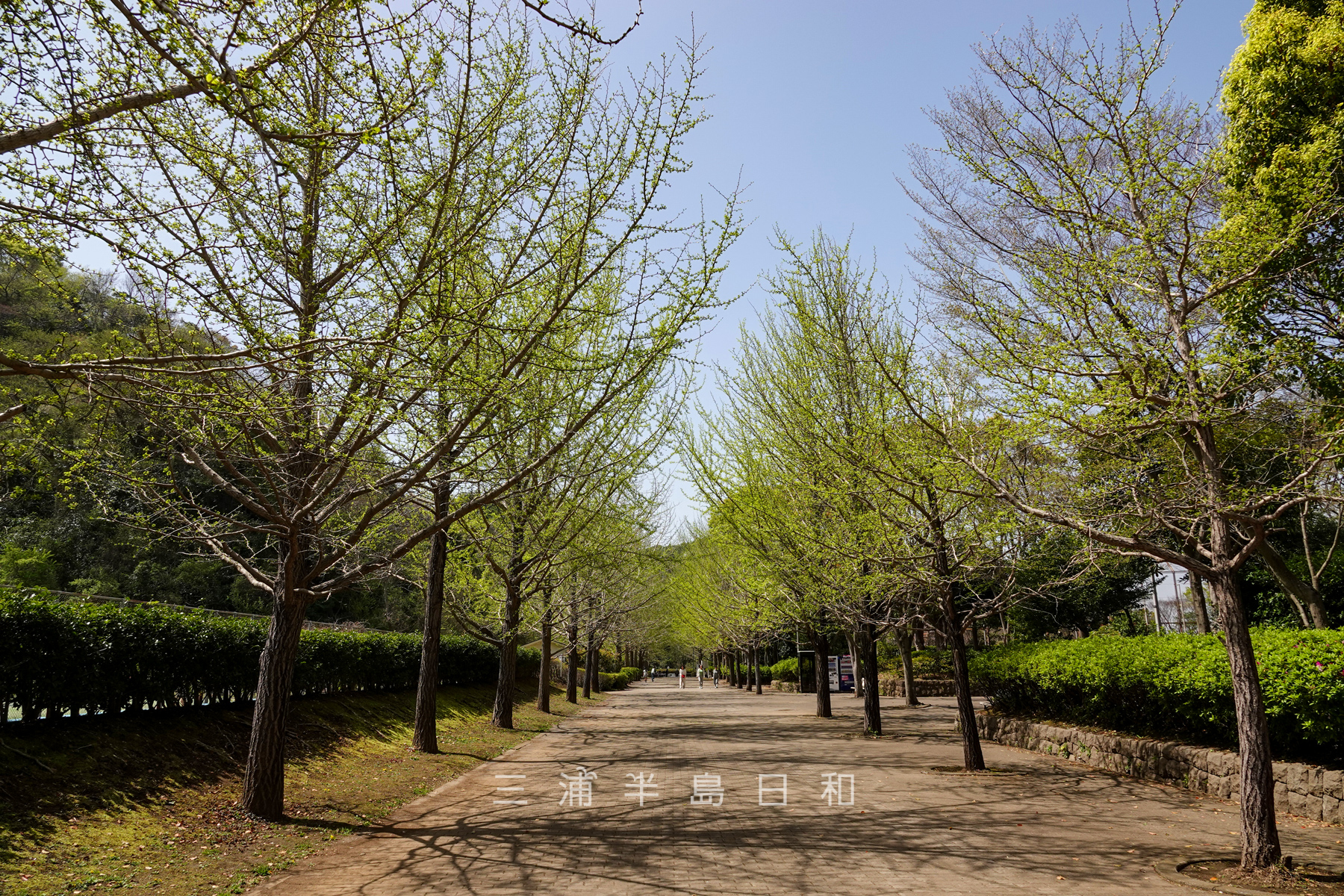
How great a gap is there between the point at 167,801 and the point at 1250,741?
8.85 meters

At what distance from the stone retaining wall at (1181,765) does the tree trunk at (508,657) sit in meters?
9.23

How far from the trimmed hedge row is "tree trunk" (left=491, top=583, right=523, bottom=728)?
10.9ft

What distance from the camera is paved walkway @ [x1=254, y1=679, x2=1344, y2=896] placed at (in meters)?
5.34

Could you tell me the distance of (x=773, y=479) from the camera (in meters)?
14.3

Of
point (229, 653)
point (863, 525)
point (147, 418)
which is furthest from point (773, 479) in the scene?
point (147, 418)

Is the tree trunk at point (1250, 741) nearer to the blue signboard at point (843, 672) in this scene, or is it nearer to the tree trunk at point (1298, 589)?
the tree trunk at point (1298, 589)

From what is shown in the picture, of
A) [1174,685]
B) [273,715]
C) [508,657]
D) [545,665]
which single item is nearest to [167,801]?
[273,715]

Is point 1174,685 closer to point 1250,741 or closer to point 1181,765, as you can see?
point 1181,765

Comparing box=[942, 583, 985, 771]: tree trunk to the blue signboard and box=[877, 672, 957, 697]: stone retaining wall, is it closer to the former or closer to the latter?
box=[877, 672, 957, 697]: stone retaining wall

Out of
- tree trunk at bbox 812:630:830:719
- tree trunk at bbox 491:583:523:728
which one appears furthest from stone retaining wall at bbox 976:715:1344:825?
tree trunk at bbox 491:583:523:728

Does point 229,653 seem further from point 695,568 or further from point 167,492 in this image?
point 695,568

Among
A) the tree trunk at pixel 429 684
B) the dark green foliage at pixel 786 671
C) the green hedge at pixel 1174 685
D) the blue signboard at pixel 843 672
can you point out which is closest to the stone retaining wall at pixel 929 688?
the blue signboard at pixel 843 672

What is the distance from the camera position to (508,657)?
616 inches

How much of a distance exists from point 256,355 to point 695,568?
2296 centimetres
